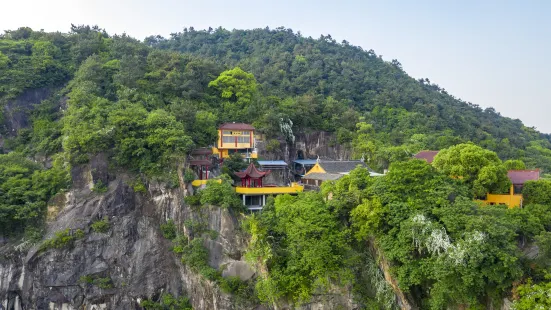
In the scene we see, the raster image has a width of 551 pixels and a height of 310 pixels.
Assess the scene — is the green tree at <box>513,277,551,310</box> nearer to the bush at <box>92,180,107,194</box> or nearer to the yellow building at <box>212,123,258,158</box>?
the yellow building at <box>212,123,258,158</box>

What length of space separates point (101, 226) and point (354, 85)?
31.0 meters

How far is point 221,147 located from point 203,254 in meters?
8.71

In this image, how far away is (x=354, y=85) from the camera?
4416 centimetres

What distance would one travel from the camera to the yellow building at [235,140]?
1083 inches

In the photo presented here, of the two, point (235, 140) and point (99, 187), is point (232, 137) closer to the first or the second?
point (235, 140)

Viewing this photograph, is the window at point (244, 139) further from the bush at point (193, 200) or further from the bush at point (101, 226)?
the bush at point (101, 226)

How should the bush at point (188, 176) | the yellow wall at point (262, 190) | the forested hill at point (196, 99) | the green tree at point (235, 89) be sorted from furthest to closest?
the green tree at point (235, 89) < the forested hill at point (196, 99) < the yellow wall at point (262, 190) < the bush at point (188, 176)

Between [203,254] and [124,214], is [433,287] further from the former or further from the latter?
[124,214]

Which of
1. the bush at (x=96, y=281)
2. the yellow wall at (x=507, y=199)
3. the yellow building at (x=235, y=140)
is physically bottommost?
the bush at (x=96, y=281)

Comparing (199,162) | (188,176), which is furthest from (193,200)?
(199,162)

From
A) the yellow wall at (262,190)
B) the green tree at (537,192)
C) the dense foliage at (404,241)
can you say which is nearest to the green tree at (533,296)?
the dense foliage at (404,241)

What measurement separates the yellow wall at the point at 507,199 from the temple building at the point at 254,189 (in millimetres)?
9962

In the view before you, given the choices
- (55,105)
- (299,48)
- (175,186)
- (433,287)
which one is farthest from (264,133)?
(299,48)

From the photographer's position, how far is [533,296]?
507 inches
